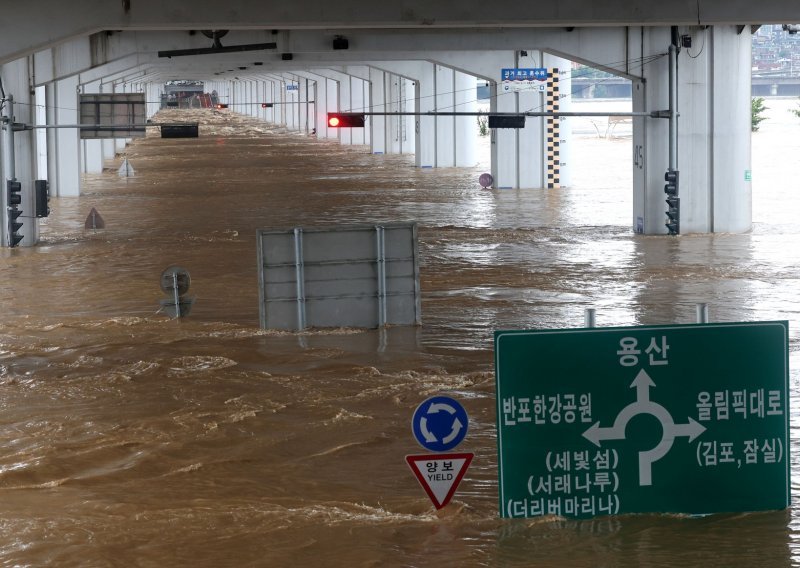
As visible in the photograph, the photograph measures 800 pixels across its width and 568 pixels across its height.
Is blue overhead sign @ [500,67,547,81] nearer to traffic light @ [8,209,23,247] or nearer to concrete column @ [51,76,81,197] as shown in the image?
concrete column @ [51,76,81,197]

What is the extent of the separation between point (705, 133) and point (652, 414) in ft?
64.3

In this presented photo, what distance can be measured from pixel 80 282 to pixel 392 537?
Result: 13.5 meters

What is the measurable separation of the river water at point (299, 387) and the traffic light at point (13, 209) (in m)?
0.77

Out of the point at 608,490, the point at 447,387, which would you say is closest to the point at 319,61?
the point at 447,387

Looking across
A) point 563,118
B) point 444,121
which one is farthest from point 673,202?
point 444,121

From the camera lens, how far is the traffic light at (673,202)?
26469 millimetres

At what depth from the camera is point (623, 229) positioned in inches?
1112

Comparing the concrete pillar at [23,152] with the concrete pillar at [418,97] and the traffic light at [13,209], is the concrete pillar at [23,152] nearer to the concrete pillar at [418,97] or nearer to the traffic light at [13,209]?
the traffic light at [13,209]

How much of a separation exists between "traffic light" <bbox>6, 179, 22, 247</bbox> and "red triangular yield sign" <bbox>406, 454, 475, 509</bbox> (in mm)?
18849

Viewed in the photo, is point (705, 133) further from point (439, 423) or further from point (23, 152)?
point (439, 423)

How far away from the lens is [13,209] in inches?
1020

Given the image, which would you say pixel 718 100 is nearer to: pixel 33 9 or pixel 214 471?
pixel 33 9

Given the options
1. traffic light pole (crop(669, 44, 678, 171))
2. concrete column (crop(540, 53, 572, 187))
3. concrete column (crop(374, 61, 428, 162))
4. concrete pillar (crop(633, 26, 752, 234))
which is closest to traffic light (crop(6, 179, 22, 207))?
concrete pillar (crop(633, 26, 752, 234))

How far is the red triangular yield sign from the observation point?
8.50 meters
